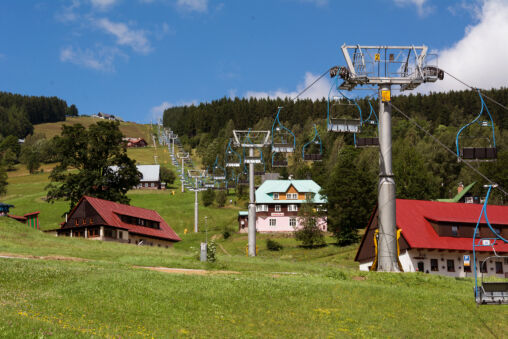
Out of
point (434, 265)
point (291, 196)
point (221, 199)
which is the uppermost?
point (291, 196)

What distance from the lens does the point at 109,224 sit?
72.4m

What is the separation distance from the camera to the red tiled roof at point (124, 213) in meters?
74.2

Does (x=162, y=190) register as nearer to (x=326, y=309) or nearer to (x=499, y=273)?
(x=499, y=273)

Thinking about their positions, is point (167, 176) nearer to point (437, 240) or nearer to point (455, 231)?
point (455, 231)

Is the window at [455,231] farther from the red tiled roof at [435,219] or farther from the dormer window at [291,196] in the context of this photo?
the dormer window at [291,196]

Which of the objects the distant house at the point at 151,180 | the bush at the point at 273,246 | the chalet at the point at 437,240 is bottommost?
the bush at the point at 273,246

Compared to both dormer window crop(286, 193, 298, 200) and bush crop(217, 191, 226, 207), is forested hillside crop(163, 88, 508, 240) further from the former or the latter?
bush crop(217, 191, 226, 207)

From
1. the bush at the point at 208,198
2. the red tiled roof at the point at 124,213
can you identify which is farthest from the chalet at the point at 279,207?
the red tiled roof at the point at 124,213

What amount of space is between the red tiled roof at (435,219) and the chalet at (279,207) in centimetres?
5059

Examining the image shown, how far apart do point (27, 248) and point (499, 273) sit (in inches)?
1625

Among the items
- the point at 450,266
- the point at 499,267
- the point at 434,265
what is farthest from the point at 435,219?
the point at 499,267

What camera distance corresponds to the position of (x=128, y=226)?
78.0 metres

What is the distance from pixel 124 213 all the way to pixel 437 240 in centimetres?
4008

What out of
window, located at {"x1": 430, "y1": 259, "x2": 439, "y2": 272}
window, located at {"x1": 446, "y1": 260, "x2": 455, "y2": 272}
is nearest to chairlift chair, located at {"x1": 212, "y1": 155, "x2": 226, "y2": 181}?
window, located at {"x1": 430, "y1": 259, "x2": 439, "y2": 272}
